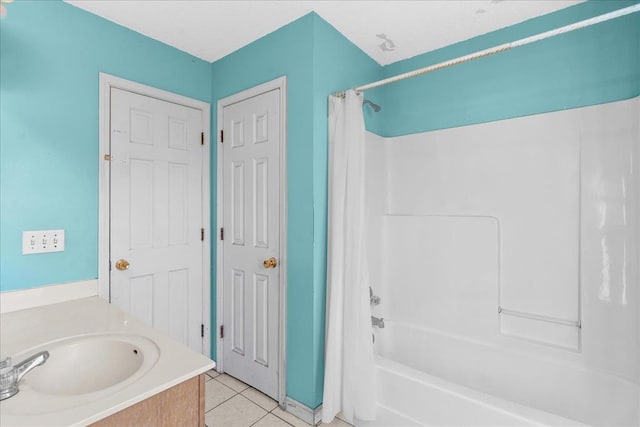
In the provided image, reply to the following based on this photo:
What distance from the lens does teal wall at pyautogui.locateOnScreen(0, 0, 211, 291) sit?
151 centimetres

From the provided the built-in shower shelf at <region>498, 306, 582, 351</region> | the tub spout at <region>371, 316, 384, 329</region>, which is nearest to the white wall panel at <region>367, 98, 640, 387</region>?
the built-in shower shelf at <region>498, 306, 582, 351</region>

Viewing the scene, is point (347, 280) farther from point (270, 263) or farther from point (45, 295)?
point (45, 295)

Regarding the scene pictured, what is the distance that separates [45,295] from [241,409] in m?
1.23

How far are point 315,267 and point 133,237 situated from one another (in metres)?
1.15

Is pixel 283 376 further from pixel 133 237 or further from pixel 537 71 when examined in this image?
pixel 537 71

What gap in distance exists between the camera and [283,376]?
6.38 ft

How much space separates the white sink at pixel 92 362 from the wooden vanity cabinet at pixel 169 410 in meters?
0.16

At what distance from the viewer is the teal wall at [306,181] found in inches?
71.8

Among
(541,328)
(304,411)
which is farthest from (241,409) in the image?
(541,328)

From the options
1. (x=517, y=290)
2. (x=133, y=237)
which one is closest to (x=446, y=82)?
A: (x=517, y=290)

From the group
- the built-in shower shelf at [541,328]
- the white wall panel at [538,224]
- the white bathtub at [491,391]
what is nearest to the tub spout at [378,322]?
the white wall panel at [538,224]

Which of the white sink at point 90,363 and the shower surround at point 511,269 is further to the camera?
the shower surround at point 511,269

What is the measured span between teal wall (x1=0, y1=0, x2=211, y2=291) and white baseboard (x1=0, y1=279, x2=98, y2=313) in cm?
4

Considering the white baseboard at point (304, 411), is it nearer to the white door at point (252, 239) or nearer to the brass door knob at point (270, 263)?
the white door at point (252, 239)
